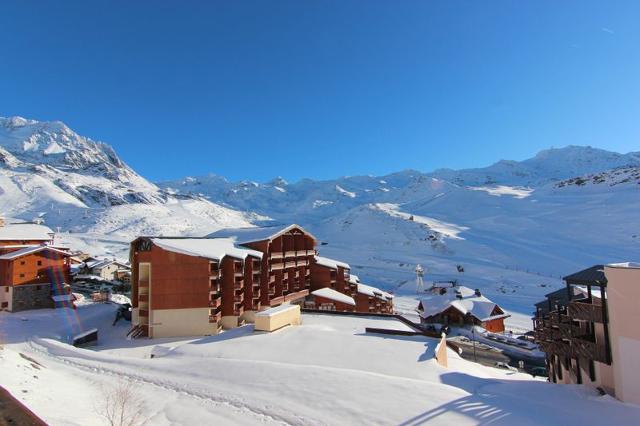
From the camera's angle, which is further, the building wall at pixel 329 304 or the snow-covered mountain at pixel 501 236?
the snow-covered mountain at pixel 501 236

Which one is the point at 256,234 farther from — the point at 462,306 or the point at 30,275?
the point at 462,306

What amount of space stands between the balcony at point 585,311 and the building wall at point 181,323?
28032 mm

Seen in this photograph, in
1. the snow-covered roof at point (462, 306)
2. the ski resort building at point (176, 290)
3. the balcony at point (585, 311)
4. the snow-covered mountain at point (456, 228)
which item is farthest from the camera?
the snow-covered mountain at point (456, 228)

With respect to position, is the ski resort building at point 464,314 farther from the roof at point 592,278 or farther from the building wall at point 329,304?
the roof at point 592,278

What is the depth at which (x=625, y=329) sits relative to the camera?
54.0 feet

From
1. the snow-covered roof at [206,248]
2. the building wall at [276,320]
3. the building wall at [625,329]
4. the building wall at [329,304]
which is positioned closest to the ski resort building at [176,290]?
the snow-covered roof at [206,248]

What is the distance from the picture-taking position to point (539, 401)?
17062 mm

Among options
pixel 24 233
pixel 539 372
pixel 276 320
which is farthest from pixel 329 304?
pixel 24 233

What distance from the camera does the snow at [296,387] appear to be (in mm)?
15109

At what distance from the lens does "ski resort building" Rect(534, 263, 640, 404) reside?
1616 cm

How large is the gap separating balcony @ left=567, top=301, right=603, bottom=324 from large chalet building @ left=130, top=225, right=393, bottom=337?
28.0m

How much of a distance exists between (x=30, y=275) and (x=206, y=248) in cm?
2036

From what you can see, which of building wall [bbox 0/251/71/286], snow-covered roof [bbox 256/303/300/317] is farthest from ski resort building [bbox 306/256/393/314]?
building wall [bbox 0/251/71/286]

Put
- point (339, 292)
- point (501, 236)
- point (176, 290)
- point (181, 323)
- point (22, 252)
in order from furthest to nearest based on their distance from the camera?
point (501, 236), point (339, 292), point (22, 252), point (176, 290), point (181, 323)
